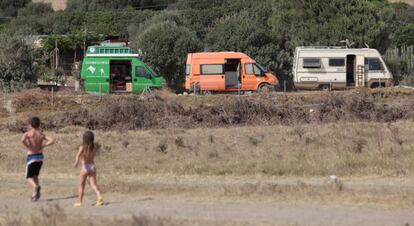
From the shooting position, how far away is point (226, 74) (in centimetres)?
4000

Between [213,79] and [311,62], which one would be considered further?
[311,62]

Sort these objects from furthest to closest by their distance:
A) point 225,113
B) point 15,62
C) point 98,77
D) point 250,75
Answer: point 15,62 → point 98,77 → point 250,75 → point 225,113

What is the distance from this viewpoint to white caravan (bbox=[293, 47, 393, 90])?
136ft

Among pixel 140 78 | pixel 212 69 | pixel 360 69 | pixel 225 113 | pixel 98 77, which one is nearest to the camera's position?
pixel 225 113

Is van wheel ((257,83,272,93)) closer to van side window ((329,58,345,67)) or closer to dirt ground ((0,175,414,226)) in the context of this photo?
van side window ((329,58,345,67))

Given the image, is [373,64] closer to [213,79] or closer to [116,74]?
[213,79]

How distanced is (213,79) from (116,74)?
5680 mm

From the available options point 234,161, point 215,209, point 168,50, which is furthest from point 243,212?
point 168,50

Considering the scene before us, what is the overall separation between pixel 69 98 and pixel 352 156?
20179 millimetres

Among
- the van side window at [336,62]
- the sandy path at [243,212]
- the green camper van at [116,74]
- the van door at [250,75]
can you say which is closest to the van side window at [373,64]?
the van side window at [336,62]

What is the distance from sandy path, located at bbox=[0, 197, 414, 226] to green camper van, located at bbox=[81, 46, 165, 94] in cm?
2725

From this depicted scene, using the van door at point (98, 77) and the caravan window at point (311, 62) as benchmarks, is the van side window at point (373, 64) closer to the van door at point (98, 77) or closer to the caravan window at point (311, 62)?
the caravan window at point (311, 62)

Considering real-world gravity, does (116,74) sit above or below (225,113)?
above

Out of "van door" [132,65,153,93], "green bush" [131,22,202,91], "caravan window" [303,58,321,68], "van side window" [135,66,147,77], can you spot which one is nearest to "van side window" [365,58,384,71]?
"caravan window" [303,58,321,68]
